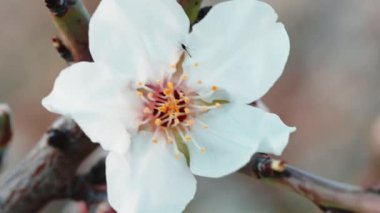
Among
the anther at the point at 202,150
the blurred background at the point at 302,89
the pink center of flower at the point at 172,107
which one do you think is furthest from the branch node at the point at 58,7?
the blurred background at the point at 302,89

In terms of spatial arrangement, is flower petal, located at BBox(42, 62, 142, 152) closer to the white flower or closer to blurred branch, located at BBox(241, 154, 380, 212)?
the white flower

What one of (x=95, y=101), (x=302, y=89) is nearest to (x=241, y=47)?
(x=95, y=101)

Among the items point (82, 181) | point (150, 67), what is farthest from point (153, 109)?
point (82, 181)

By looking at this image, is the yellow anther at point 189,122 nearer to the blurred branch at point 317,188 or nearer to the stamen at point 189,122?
the stamen at point 189,122

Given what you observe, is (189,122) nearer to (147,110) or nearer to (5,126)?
(147,110)

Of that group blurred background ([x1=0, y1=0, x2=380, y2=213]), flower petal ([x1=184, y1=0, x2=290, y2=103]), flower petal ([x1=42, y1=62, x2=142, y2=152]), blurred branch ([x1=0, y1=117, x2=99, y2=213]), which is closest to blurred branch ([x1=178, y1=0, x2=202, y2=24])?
flower petal ([x1=184, y1=0, x2=290, y2=103])

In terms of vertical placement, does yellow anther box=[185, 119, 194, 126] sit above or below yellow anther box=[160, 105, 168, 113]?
below
